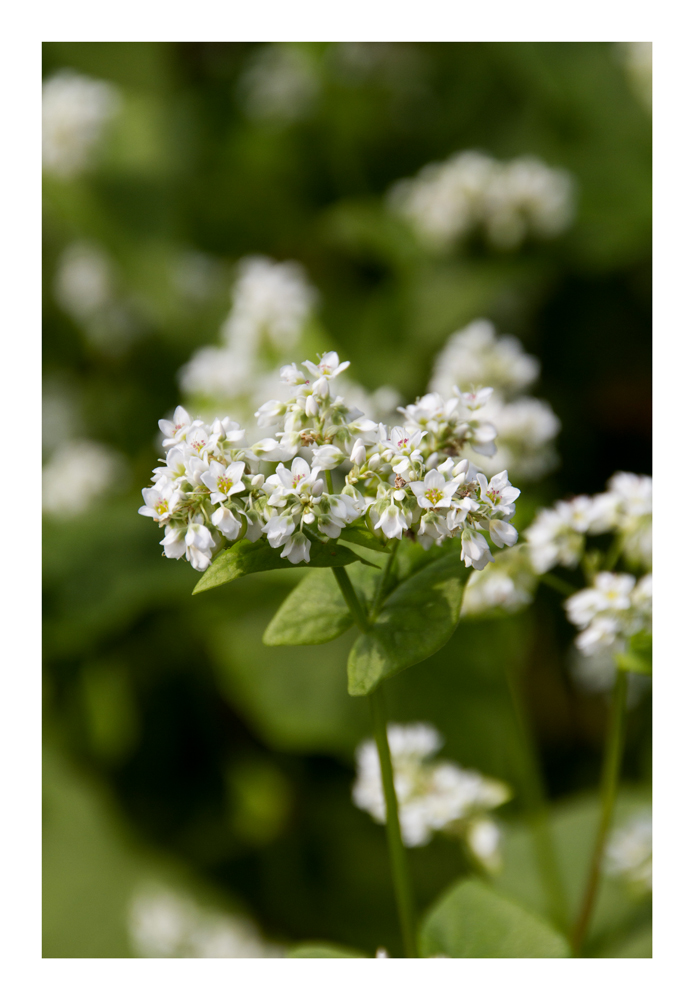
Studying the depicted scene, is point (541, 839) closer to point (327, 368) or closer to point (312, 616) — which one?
point (312, 616)

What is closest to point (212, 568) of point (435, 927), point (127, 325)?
point (435, 927)

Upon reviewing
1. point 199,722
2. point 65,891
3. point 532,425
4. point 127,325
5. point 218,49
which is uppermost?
point 218,49

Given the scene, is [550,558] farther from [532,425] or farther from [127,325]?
[127,325]

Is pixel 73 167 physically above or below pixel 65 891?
above

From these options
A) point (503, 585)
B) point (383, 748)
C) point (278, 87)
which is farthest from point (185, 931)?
point (278, 87)

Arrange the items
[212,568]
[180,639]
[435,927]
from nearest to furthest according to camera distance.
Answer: [212,568] → [435,927] → [180,639]

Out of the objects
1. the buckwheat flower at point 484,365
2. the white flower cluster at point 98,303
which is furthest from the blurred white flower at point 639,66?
the white flower cluster at point 98,303
